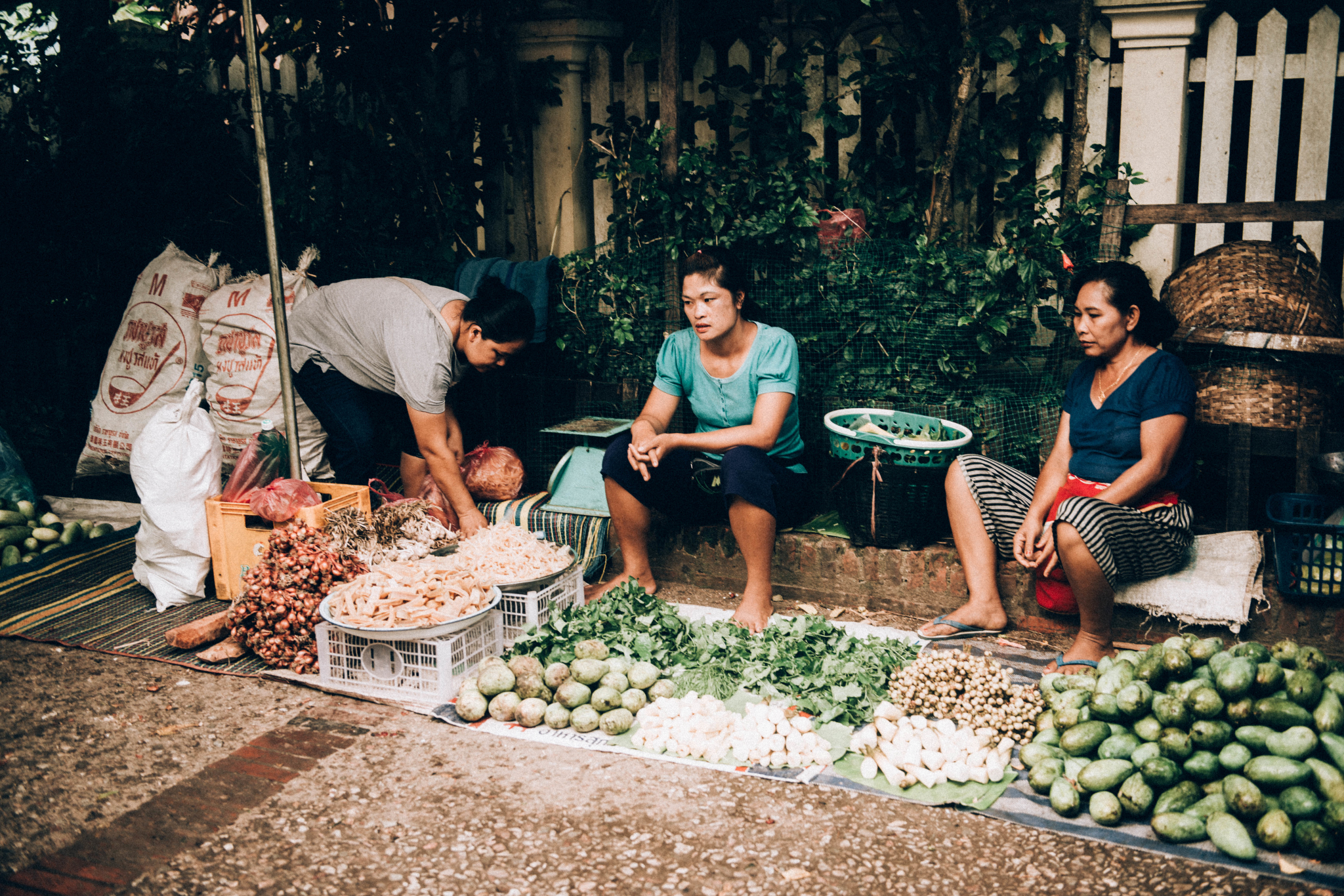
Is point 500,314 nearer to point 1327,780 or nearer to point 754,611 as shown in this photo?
point 754,611

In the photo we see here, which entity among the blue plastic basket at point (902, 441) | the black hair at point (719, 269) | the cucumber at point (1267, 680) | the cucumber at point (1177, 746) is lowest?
the cucumber at point (1177, 746)

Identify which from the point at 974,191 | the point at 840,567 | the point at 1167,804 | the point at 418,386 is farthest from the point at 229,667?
the point at 974,191

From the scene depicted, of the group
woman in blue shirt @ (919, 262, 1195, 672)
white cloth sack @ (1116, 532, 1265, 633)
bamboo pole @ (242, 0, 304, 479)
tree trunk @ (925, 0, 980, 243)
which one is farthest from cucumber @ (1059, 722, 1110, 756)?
bamboo pole @ (242, 0, 304, 479)

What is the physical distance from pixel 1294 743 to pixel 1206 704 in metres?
0.23

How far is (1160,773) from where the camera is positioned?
2.77 metres

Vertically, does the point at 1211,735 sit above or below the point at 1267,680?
below

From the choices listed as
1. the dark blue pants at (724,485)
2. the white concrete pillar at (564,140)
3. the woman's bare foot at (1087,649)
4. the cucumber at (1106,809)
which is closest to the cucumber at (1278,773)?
the cucumber at (1106,809)

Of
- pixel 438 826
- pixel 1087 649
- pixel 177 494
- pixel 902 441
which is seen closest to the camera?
pixel 438 826

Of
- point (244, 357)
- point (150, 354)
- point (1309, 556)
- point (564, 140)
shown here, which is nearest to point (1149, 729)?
point (1309, 556)

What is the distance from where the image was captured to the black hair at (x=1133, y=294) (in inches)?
149

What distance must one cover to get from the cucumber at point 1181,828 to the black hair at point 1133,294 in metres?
1.91

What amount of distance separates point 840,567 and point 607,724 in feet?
5.30

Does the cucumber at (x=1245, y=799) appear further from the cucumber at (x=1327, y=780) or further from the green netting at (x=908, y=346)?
the green netting at (x=908, y=346)

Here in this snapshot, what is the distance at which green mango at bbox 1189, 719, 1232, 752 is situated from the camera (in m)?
2.80
